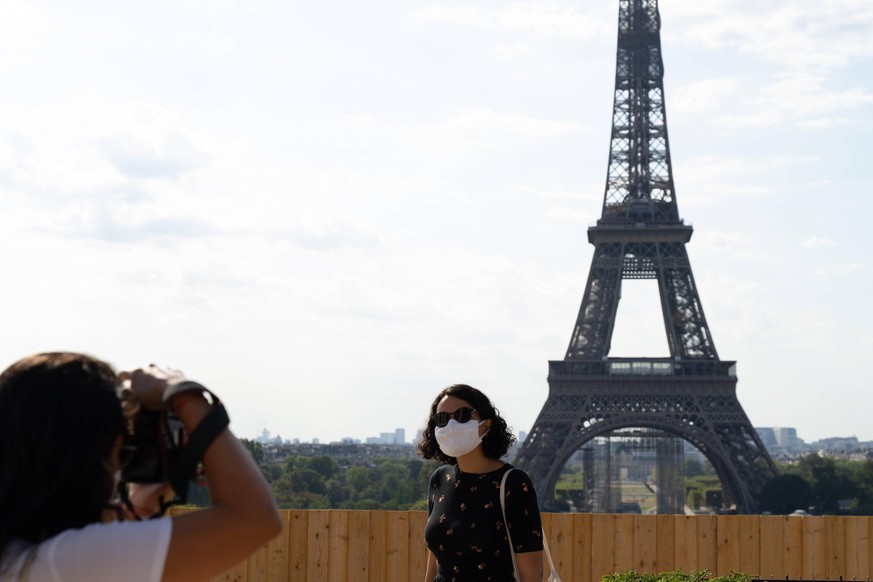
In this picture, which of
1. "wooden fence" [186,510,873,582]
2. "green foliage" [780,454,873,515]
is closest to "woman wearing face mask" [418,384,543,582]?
"wooden fence" [186,510,873,582]

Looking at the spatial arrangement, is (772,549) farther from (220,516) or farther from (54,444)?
(54,444)

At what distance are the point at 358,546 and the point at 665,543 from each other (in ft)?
10.1

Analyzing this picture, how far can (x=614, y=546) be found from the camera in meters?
12.5

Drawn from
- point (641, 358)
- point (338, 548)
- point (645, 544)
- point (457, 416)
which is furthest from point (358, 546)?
point (641, 358)

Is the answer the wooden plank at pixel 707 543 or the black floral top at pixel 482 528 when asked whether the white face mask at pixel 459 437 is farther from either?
the wooden plank at pixel 707 543

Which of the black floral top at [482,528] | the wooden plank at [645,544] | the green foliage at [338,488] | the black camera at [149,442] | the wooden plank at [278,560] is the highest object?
the black camera at [149,442]

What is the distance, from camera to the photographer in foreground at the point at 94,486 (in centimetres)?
259

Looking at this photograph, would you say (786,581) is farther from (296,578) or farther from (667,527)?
(296,578)

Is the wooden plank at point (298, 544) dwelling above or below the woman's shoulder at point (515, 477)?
below

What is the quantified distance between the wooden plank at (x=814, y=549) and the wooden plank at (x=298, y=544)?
4891 millimetres

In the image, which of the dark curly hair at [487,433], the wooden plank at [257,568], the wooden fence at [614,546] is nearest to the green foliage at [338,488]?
the wooden plank at [257,568]

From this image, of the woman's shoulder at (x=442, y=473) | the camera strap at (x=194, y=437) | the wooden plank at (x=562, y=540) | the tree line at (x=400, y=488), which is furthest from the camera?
the tree line at (x=400, y=488)

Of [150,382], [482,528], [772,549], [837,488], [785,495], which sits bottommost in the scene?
[785,495]

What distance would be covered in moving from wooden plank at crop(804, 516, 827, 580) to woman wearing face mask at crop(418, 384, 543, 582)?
7.32m
